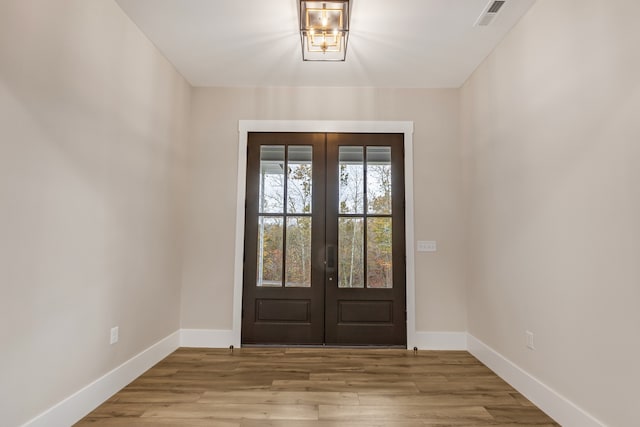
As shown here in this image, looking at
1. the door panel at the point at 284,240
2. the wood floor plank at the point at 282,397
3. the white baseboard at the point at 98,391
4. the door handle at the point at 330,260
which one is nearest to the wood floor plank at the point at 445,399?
the wood floor plank at the point at 282,397

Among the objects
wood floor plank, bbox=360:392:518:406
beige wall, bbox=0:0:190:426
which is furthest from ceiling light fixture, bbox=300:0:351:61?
wood floor plank, bbox=360:392:518:406

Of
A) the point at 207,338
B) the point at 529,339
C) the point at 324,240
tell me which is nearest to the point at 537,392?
the point at 529,339

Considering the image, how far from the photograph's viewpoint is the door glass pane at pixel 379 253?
149 inches

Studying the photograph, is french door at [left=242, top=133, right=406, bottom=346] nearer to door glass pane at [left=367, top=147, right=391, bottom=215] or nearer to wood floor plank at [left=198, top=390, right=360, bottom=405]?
door glass pane at [left=367, top=147, right=391, bottom=215]

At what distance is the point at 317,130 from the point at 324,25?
1375 mm

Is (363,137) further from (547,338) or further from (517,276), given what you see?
(547,338)

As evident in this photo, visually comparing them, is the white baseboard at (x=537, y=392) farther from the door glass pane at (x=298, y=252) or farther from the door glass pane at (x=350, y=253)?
the door glass pane at (x=298, y=252)

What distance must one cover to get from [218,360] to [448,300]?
7.98 feet

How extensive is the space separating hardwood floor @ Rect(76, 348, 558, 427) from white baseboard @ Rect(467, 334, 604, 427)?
0.20 ft

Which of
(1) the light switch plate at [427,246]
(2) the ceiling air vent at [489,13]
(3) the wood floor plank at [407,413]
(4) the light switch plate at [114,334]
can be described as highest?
(2) the ceiling air vent at [489,13]

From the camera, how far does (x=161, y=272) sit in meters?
3.33

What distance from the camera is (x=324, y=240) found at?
12.5 feet

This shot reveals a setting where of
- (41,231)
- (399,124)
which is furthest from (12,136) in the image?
(399,124)

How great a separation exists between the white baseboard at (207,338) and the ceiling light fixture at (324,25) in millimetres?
2896
